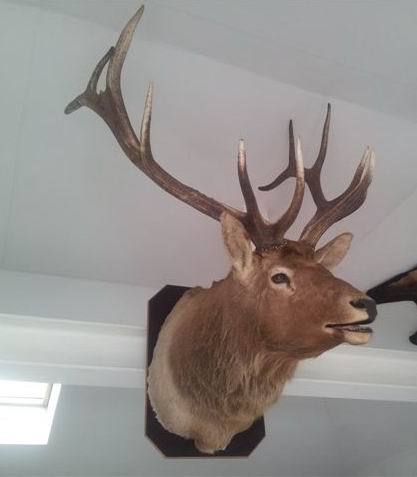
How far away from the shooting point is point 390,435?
3359 mm

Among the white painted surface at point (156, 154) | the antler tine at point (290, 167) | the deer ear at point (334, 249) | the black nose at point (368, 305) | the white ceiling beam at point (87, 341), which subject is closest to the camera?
the black nose at point (368, 305)

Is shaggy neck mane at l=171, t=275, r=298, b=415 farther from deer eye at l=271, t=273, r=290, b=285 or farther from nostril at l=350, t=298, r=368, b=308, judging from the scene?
nostril at l=350, t=298, r=368, b=308

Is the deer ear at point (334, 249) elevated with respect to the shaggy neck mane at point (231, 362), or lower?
elevated

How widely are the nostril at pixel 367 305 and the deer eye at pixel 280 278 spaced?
7.7 inches

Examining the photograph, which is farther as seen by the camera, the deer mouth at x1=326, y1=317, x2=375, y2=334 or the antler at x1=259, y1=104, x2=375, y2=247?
the antler at x1=259, y1=104, x2=375, y2=247

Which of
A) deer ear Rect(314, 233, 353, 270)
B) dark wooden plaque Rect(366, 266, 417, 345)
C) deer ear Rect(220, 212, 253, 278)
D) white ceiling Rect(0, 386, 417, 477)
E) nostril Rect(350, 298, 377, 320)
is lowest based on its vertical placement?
nostril Rect(350, 298, 377, 320)

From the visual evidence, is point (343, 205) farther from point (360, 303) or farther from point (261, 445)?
point (261, 445)

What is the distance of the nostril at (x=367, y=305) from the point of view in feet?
3.28

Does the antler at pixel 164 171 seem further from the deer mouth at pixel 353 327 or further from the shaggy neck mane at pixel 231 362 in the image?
the deer mouth at pixel 353 327

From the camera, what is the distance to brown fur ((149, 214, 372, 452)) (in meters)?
1.10

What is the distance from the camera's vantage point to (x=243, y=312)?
125 centimetres

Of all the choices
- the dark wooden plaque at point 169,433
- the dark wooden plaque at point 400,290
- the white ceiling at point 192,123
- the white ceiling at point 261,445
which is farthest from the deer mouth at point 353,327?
the white ceiling at point 261,445

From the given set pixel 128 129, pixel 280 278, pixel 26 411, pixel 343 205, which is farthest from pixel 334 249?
pixel 26 411

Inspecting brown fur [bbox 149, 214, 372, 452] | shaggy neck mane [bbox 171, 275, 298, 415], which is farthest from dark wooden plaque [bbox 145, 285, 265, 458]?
shaggy neck mane [bbox 171, 275, 298, 415]
